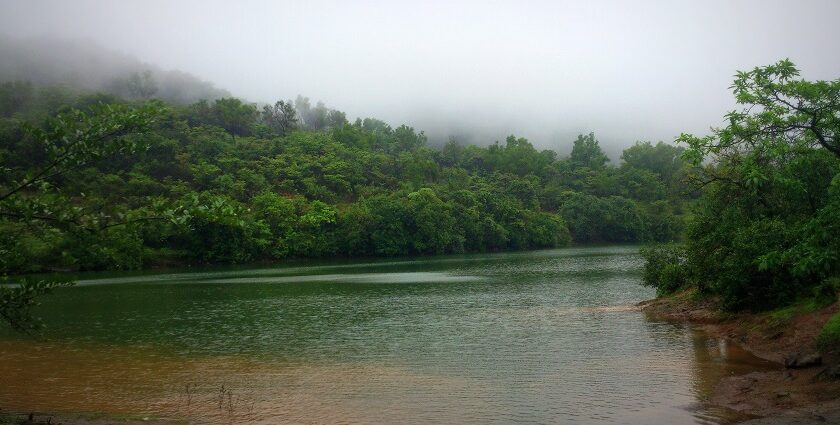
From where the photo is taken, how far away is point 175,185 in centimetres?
9869

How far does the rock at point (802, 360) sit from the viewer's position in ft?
55.5

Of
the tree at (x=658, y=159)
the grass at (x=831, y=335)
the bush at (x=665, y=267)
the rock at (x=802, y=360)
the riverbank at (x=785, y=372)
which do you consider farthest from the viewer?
the tree at (x=658, y=159)

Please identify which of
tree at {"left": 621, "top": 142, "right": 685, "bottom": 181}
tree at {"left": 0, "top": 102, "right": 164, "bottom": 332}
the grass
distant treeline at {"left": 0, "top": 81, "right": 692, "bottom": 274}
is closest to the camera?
tree at {"left": 0, "top": 102, "right": 164, "bottom": 332}

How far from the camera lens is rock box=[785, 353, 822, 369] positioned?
16923mm

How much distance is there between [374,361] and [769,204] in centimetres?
1899

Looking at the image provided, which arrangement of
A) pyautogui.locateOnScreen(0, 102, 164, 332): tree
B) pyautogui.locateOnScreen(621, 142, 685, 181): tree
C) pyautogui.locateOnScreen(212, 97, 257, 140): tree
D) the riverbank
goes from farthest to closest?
pyautogui.locateOnScreen(621, 142, 685, 181): tree
pyautogui.locateOnScreen(212, 97, 257, 140): tree
the riverbank
pyautogui.locateOnScreen(0, 102, 164, 332): tree

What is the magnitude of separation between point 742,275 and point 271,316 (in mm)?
25344

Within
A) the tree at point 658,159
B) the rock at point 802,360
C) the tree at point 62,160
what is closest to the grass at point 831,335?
the rock at point 802,360

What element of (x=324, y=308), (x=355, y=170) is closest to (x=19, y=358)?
(x=324, y=308)

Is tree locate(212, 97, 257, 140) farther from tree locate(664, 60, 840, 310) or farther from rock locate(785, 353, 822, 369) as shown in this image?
rock locate(785, 353, 822, 369)

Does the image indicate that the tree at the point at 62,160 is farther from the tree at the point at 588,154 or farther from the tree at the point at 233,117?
the tree at the point at 588,154

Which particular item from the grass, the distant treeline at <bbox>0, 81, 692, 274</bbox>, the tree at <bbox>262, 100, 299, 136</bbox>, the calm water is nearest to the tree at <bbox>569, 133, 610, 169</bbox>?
the distant treeline at <bbox>0, 81, 692, 274</bbox>

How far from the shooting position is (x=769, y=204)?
85.8 ft

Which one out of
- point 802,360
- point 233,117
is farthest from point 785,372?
point 233,117
